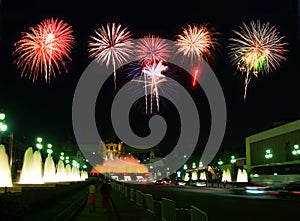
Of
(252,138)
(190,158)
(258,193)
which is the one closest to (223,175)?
→ (252,138)

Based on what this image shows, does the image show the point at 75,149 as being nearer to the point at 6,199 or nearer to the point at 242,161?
the point at 242,161

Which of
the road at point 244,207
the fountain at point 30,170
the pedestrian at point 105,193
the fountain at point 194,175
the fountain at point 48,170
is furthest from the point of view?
the fountain at point 194,175

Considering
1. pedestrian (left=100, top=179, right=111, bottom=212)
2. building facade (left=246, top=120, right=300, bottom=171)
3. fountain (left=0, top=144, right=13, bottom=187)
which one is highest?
building facade (left=246, top=120, right=300, bottom=171)

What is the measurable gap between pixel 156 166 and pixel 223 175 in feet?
289

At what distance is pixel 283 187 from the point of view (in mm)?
45406

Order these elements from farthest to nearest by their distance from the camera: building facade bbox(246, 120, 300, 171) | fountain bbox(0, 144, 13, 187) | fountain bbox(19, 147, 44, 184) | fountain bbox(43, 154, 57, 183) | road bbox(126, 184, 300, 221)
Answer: building facade bbox(246, 120, 300, 171) < fountain bbox(43, 154, 57, 183) < fountain bbox(19, 147, 44, 184) < fountain bbox(0, 144, 13, 187) < road bbox(126, 184, 300, 221)

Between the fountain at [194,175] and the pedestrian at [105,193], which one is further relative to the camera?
the fountain at [194,175]

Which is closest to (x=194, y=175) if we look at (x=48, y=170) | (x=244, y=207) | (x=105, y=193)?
(x=48, y=170)

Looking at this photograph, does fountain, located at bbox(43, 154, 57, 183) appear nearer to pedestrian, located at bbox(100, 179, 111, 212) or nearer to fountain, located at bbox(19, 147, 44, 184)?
fountain, located at bbox(19, 147, 44, 184)

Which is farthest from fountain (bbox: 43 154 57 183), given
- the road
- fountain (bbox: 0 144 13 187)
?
fountain (bbox: 0 144 13 187)

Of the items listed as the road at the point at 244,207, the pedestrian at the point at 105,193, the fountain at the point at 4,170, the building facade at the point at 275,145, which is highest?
the building facade at the point at 275,145

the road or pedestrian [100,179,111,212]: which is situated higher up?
pedestrian [100,179,111,212]

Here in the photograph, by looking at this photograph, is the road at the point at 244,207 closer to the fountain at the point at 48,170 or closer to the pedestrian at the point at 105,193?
the pedestrian at the point at 105,193

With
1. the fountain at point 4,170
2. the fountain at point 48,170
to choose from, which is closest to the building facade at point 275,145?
the fountain at point 48,170
